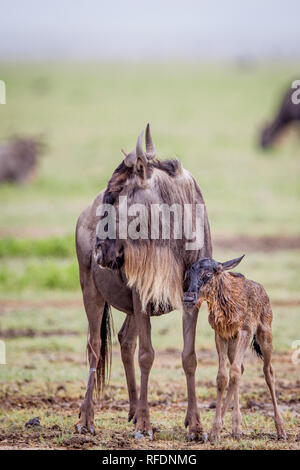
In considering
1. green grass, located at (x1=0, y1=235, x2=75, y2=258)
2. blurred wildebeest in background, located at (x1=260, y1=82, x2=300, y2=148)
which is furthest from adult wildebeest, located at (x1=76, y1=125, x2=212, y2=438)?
blurred wildebeest in background, located at (x1=260, y1=82, x2=300, y2=148)

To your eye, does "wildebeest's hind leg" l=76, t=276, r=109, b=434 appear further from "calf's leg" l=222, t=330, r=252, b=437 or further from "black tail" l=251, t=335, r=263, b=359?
"calf's leg" l=222, t=330, r=252, b=437

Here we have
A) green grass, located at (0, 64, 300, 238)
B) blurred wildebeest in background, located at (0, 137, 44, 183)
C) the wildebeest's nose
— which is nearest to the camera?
the wildebeest's nose

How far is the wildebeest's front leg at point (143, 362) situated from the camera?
7.09m

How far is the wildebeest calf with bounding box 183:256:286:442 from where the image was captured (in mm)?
6746

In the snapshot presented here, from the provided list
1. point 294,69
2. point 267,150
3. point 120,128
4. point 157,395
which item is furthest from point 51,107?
point 157,395

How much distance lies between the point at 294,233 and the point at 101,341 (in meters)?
12.2

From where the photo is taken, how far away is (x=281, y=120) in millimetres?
36062

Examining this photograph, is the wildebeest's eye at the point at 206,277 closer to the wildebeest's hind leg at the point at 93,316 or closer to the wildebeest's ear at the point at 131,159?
the wildebeest's ear at the point at 131,159

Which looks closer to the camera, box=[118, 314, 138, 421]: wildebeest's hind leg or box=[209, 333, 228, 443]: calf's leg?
box=[209, 333, 228, 443]: calf's leg

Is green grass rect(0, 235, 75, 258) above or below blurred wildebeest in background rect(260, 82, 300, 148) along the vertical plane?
below

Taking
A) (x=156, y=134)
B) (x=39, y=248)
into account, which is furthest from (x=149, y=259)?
(x=156, y=134)

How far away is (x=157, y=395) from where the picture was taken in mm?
9156

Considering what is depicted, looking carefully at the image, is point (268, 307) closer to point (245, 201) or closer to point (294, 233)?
point (294, 233)

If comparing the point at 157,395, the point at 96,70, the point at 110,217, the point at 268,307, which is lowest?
the point at 157,395
